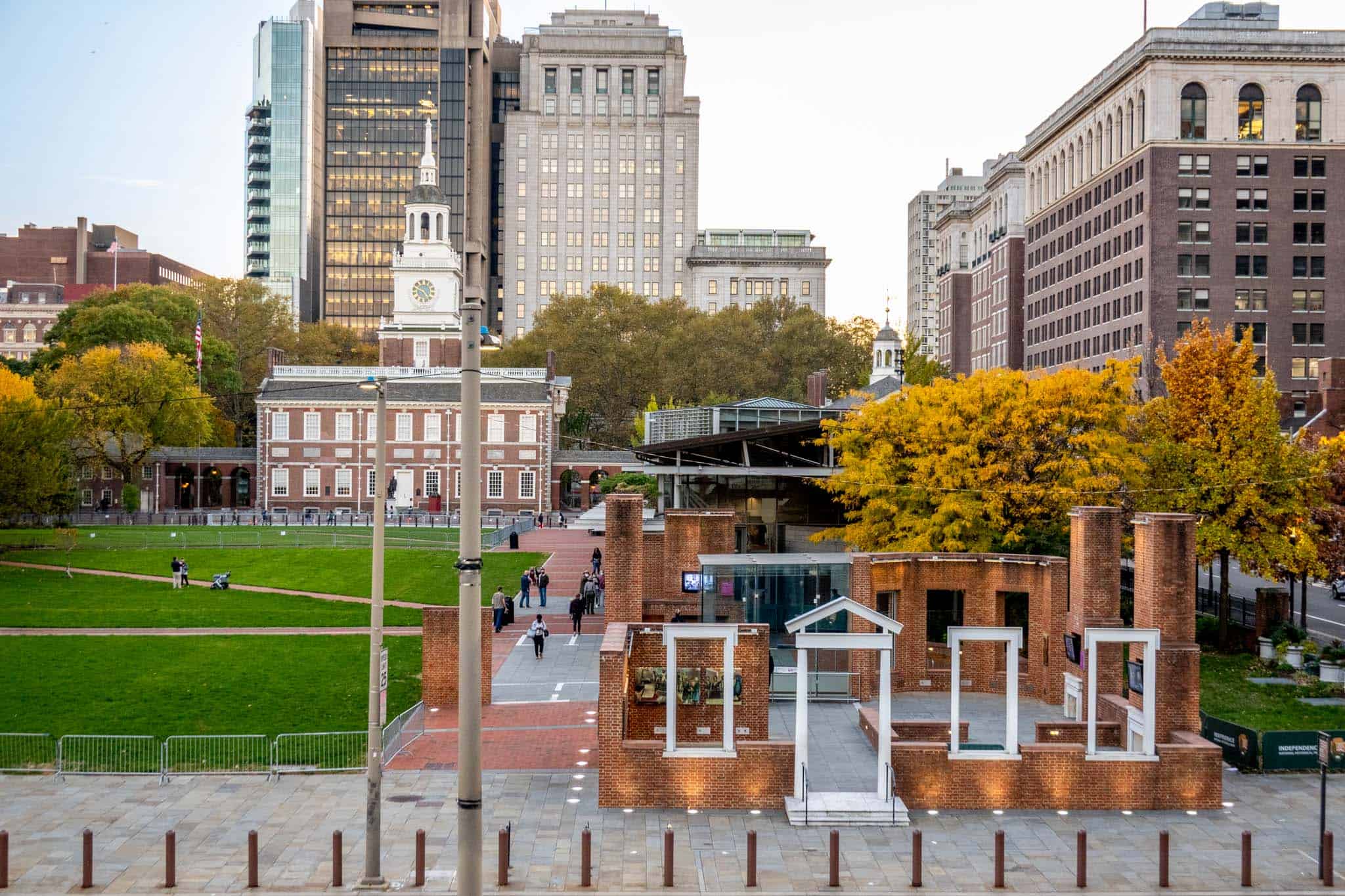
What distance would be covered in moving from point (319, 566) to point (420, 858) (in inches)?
1539

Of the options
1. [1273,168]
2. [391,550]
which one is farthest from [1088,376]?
[1273,168]

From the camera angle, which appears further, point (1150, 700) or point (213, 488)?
point (213, 488)

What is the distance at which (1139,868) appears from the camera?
1602 cm

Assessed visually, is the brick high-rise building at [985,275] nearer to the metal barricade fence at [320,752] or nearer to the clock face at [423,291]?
the clock face at [423,291]

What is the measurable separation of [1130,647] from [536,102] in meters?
143

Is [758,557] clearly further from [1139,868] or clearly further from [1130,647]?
[1139,868]

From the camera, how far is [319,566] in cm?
5222

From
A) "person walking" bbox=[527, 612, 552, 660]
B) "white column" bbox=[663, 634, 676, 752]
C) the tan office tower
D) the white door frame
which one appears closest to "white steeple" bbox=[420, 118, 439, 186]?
the tan office tower

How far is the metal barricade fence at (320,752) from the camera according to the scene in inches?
794

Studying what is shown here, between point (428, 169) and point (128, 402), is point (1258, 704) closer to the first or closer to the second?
point (128, 402)

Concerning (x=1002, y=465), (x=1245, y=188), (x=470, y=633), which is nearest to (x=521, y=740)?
(x=470, y=633)

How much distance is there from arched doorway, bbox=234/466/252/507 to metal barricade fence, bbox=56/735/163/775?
7391 cm

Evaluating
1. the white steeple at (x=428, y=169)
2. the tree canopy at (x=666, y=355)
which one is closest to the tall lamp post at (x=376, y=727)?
the white steeple at (x=428, y=169)

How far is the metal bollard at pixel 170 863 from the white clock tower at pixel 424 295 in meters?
78.7
